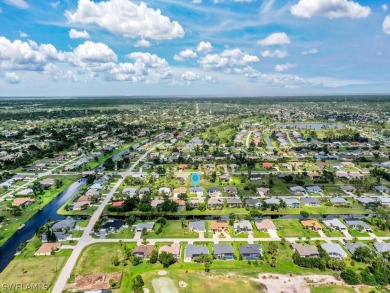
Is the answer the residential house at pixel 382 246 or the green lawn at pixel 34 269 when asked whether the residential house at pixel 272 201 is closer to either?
the residential house at pixel 382 246

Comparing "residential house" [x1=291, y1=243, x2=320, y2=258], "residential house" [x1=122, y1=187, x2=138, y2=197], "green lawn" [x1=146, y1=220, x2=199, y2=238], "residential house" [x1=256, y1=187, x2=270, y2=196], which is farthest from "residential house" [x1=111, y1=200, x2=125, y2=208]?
"residential house" [x1=291, y1=243, x2=320, y2=258]

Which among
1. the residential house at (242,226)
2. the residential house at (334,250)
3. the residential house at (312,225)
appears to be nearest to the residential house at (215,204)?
the residential house at (242,226)

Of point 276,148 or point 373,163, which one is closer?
point 373,163

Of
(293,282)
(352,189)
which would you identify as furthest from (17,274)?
(352,189)

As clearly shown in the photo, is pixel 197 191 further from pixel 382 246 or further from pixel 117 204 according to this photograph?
pixel 382 246

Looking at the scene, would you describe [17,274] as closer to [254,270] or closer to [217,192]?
[254,270]

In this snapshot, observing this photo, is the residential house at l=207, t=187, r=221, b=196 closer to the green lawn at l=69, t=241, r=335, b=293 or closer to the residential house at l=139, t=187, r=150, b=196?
the residential house at l=139, t=187, r=150, b=196

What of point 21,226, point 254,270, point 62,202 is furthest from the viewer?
point 62,202
